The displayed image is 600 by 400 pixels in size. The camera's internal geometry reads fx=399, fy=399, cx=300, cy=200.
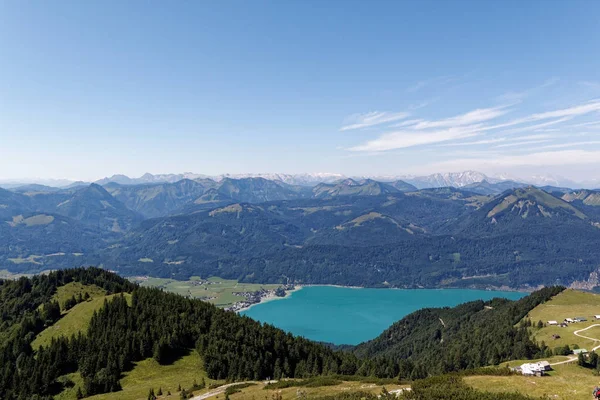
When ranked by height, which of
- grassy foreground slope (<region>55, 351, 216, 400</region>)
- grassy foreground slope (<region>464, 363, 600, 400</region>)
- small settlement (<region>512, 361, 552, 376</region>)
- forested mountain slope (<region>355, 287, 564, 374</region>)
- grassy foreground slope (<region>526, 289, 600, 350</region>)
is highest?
grassy foreground slope (<region>464, 363, 600, 400</region>)

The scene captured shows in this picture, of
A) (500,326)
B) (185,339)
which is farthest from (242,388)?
(500,326)

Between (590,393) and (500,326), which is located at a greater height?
(590,393)

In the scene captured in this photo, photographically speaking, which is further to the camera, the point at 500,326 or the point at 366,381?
the point at 500,326

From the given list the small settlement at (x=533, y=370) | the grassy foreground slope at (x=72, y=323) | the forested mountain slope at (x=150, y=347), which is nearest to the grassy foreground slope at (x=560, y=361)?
the small settlement at (x=533, y=370)

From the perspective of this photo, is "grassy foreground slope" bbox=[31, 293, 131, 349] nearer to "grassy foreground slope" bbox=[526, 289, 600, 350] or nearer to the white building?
the white building

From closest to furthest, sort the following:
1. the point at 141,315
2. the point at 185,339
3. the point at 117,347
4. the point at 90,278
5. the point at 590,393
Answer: the point at 590,393 → the point at 117,347 → the point at 185,339 → the point at 141,315 → the point at 90,278


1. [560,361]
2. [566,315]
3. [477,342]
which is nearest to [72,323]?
[560,361]

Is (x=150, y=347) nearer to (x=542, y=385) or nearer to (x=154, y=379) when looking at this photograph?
(x=154, y=379)

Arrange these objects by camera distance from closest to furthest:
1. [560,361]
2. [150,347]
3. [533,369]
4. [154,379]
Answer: [533,369]
[154,379]
[560,361]
[150,347]

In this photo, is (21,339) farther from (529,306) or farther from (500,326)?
(529,306)

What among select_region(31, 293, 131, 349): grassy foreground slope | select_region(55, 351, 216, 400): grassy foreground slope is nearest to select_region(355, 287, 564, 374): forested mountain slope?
select_region(55, 351, 216, 400): grassy foreground slope

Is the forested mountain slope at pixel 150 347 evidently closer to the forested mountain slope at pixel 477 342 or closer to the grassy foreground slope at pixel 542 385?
the forested mountain slope at pixel 477 342
